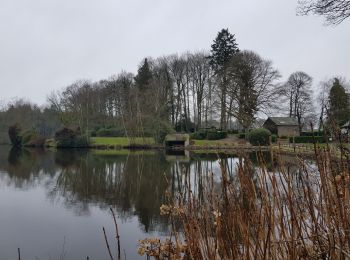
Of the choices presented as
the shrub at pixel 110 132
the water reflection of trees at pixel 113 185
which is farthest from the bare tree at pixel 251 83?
the water reflection of trees at pixel 113 185

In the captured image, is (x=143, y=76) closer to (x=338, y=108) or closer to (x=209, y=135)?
(x=209, y=135)

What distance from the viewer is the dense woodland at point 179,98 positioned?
157ft

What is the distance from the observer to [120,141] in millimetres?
54875

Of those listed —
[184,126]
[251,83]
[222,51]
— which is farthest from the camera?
[184,126]

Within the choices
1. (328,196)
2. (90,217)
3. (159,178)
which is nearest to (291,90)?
(159,178)

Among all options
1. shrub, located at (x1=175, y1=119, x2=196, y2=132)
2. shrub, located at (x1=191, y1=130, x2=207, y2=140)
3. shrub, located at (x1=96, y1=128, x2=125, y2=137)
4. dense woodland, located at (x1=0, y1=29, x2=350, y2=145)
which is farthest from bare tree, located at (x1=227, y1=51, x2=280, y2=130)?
shrub, located at (x1=96, y1=128, x2=125, y2=137)

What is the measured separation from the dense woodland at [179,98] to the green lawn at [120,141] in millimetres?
910

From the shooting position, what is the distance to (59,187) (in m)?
19.8

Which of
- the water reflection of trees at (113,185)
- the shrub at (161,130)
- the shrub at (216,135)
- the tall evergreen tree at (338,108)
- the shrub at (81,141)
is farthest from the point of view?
the shrub at (81,141)

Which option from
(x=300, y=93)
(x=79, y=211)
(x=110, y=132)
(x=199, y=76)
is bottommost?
(x=79, y=211)

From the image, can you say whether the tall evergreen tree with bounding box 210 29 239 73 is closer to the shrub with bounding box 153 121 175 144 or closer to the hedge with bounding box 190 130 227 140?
the hedge with bounding box 190 130 227 140

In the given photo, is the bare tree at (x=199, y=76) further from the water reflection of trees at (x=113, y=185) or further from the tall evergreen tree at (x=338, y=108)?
the water reflection of trees at (x=113, y=185)

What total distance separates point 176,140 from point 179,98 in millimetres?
11603

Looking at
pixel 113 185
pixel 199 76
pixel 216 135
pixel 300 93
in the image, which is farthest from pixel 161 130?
pixel 113 185
